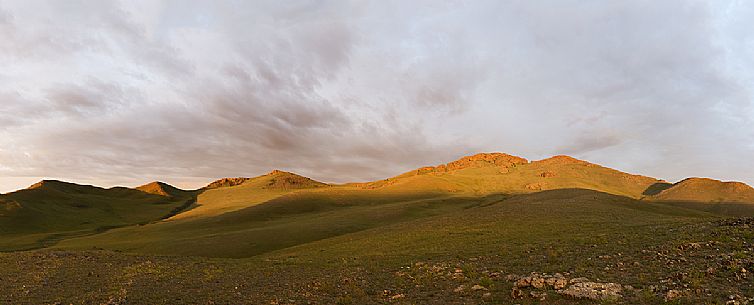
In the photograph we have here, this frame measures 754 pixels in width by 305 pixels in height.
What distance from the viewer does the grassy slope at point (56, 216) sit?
9338cm

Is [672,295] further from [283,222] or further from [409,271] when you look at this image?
[283,222]

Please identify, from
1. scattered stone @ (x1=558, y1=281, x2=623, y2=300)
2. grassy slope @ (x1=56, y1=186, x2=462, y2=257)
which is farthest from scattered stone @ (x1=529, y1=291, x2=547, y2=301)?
grassy slope @ (x1=56, y1=186, x2=462, y2=257)

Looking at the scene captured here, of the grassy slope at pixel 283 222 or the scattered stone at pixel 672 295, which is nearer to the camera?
the scattered stone at pixel 672 295

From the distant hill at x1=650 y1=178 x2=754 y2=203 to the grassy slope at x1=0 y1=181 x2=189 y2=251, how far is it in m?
207

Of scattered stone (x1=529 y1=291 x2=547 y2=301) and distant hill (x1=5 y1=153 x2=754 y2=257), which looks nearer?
scattered stone (x1=529 y1=291 x2=547 y2=301)

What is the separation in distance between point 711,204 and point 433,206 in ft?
384

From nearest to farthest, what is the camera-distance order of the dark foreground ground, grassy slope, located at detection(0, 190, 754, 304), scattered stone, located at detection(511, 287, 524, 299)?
1. the dark foreground ground
2. scattered stone, located at detection(511, 287, 524, 299)
3. grassy slope, located at detection(0, 190, 754, 304)

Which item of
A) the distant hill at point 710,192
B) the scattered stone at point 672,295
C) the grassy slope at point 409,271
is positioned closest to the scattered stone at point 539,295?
the grassy slope at point 409,271

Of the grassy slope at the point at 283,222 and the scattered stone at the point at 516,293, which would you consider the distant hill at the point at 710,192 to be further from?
the scattered stone at the point at 516,293

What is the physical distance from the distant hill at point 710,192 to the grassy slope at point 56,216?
20663cm

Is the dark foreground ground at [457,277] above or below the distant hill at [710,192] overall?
below

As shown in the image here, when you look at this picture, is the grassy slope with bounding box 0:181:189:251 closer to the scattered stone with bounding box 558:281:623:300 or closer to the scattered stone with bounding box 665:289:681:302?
the scattered stone with bounding box 558:281:623:300

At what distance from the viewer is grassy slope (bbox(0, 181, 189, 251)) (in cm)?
9338

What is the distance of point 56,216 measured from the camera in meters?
128
